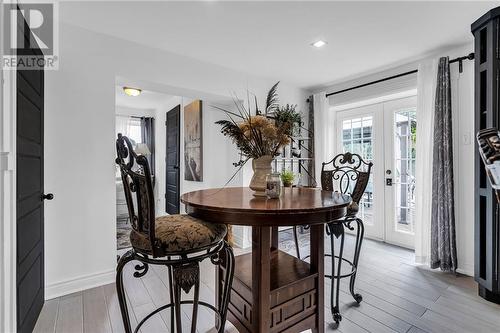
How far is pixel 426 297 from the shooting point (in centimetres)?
219

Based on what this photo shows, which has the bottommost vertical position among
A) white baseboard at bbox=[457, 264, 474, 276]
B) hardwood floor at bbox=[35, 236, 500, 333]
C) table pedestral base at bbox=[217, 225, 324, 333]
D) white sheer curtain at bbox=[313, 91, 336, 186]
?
hardwood floor at bbox=[35, 236, 500, 333]

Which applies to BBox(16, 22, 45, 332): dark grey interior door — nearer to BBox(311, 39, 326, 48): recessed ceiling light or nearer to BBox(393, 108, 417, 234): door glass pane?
BBox(311, 39, 326, 48): recessed ceiling light

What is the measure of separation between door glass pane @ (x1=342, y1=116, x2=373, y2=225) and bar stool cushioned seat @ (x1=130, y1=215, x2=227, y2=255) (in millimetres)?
3252

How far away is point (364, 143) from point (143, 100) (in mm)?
4392

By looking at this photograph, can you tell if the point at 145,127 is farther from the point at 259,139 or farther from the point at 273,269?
the point at 273,269

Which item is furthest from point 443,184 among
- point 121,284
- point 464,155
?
point 121,284

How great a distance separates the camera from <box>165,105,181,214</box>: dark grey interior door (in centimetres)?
495

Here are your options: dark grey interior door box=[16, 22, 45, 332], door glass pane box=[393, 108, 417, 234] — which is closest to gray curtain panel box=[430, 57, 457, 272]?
door glass pane box=[393, 108, 417, 234]

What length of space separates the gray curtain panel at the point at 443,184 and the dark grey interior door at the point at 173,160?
4.00 m

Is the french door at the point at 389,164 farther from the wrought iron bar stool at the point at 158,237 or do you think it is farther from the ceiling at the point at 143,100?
the ceiling at the point at 143,100

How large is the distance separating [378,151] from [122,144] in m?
Answer: 3.57

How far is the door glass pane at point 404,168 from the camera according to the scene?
3404mm

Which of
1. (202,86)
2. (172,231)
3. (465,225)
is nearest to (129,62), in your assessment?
(202,86)

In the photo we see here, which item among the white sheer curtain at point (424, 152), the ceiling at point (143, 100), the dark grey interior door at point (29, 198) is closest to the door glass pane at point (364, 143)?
the white sheer curtain at point (424, 152)
